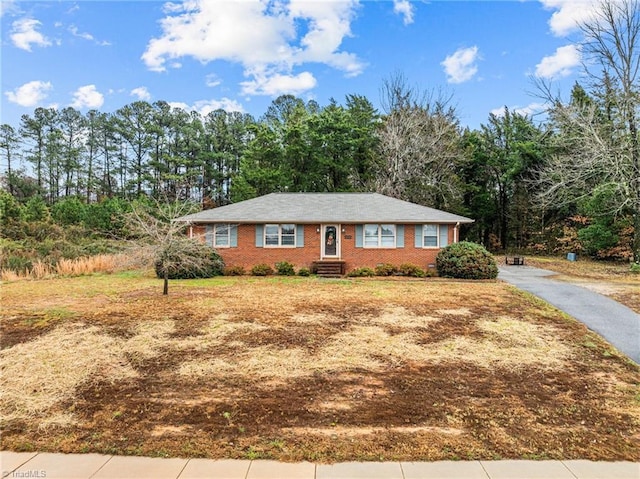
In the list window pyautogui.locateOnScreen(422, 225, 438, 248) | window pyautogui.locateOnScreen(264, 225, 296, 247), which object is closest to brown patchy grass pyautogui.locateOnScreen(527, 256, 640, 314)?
window pyautogui.locateOnScreen(422, 225, 438, 248)

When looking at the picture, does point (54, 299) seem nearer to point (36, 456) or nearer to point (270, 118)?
point (36, 456)

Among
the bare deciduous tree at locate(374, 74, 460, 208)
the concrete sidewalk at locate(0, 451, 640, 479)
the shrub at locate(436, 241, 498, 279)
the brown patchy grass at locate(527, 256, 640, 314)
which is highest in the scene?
the bare deciduous tree at locate(374, 74, 460, 208)

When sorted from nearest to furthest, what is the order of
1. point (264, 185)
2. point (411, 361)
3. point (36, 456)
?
point (36, 456)
point (411, 361)
point (264, 185)

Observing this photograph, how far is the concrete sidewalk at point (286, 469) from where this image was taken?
11.1 feet

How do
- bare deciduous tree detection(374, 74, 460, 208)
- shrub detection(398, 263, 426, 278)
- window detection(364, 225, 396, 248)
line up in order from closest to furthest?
shrub detection(398, 263, 426, 278) < window detection(364, 225, 396, 248) < bare deciduous tree detection(374, 74, 460, 208)

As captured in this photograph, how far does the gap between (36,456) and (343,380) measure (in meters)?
3.72

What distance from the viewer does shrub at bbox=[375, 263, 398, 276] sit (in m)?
17.7

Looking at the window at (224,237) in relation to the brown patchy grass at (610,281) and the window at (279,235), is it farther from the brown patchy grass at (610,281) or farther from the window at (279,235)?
the brown patchy grass at (610,281)

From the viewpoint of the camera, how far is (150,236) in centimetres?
1178

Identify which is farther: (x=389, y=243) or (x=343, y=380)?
(x=389, y=243)

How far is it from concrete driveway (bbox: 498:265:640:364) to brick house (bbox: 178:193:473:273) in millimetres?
4318

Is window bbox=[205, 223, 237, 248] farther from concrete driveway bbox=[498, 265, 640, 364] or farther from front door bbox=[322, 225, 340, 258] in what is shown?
concrete driveway bbox=[498, 265, 640, 364]

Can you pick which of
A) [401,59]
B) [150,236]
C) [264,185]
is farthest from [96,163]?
[150,236]

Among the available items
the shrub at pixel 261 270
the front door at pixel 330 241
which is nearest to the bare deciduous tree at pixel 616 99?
the front door at pixel 330 241
